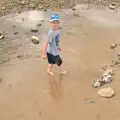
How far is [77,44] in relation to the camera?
7641 mm

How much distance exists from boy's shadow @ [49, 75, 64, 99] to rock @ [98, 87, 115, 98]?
648mm

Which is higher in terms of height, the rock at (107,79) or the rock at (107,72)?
the rock at (107,79)

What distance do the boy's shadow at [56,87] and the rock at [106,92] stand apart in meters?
0.65

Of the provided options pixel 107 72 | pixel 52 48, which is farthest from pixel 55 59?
pixel 107 72

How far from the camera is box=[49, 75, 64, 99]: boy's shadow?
555cm

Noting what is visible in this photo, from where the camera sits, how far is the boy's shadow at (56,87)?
219 inches

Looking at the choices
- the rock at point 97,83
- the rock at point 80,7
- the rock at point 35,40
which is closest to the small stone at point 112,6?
the rock at point 80,7

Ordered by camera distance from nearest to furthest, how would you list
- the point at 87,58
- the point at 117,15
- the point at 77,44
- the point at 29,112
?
the point at 29,112 < the point at 87,58 < the point at 77,44 < the point at 117,15

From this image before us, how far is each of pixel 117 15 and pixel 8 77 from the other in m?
4.47

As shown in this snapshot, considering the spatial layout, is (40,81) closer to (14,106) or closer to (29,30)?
(14,106)

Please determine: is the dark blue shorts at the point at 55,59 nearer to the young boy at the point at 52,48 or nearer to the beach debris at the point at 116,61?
the young boy at the point at 52,48

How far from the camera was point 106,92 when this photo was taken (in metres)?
5.27

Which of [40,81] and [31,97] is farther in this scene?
[40,81]

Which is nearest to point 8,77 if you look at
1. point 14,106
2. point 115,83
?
point 14,106
